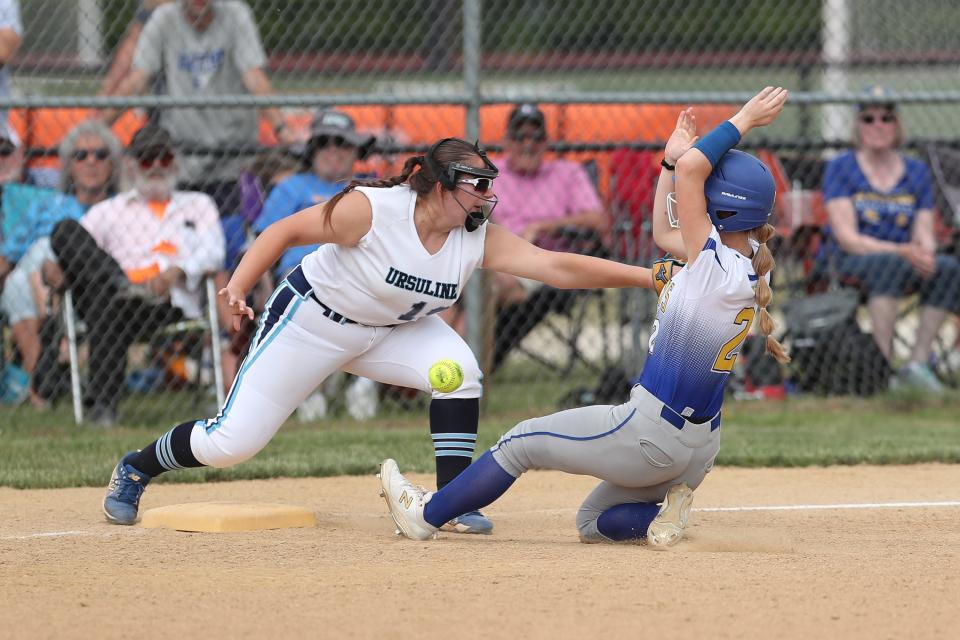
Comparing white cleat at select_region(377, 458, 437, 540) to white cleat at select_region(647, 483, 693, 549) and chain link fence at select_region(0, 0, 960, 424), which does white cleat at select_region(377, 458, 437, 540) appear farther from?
chain link fence at select_region(0, 0, 960, 424)

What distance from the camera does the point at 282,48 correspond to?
865cm

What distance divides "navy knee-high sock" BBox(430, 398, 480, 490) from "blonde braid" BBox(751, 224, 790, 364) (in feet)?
3.83

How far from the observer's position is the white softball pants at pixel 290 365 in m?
4.84

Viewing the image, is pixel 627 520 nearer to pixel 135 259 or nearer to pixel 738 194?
pixel 738 194

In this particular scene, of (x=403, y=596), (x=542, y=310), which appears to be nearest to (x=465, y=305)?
(x=542, y=310)

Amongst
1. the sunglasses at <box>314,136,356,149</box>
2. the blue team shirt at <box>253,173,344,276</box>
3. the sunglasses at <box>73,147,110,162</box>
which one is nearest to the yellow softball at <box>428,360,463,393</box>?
the blue team shirt at <box>253,173,344,276</box>

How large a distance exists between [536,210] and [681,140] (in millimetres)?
3940

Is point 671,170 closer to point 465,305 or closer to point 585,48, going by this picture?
point 465,305

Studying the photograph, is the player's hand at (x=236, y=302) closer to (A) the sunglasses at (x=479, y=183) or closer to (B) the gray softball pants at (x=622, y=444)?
(A) the sunglasses at (x=479, y=183)

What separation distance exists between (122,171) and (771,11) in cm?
687

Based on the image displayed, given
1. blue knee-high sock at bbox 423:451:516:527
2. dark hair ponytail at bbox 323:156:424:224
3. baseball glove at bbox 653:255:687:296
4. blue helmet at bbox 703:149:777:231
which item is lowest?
blue knee-high sock at bbox 423:451:516:527

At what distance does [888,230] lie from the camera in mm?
8586

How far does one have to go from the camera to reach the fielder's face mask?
4660 mm

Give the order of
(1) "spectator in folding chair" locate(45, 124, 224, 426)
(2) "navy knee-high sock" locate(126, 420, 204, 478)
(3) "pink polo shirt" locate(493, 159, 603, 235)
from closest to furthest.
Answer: (2) "navy knee-high sock" locate(126, 420, 204, 478) → (1) "spectator in folding chair" locate(45, 124, 224, 426) → (3) "pink polo shirt" locate(493, 159, 603, 235)
